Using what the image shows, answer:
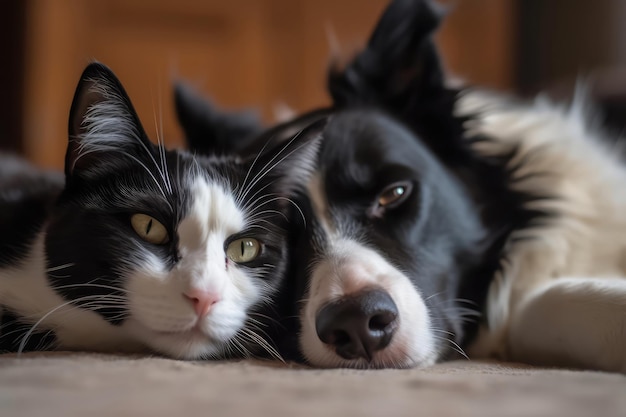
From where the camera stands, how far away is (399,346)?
99 centimetres

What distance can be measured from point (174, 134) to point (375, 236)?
8.42ft

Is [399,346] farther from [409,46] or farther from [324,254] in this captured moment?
[409,46]

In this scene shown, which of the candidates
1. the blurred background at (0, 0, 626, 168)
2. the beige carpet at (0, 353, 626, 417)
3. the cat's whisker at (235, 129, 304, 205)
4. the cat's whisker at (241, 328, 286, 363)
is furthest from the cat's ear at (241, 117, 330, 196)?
the blurred background at (0, 0, 626, 168)

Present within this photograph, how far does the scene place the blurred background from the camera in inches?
143

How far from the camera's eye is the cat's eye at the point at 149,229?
1.01 m

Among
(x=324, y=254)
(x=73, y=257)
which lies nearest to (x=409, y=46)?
(x=324, y=254)

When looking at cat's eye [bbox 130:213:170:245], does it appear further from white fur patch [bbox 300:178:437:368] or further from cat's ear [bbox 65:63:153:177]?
white fur patch [bbox 300:178:437:368]

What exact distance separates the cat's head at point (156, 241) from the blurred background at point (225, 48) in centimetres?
253

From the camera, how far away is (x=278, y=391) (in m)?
0.72

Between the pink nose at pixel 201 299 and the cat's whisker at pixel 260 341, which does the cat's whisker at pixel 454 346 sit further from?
the pink nose at pixel 201 299

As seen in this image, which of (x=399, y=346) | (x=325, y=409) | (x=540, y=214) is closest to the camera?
(x=325, y=409)

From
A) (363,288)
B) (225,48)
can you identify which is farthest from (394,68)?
(225,48)

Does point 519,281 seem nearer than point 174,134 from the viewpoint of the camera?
Yes

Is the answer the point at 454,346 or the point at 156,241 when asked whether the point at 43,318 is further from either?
the point at 454,346
